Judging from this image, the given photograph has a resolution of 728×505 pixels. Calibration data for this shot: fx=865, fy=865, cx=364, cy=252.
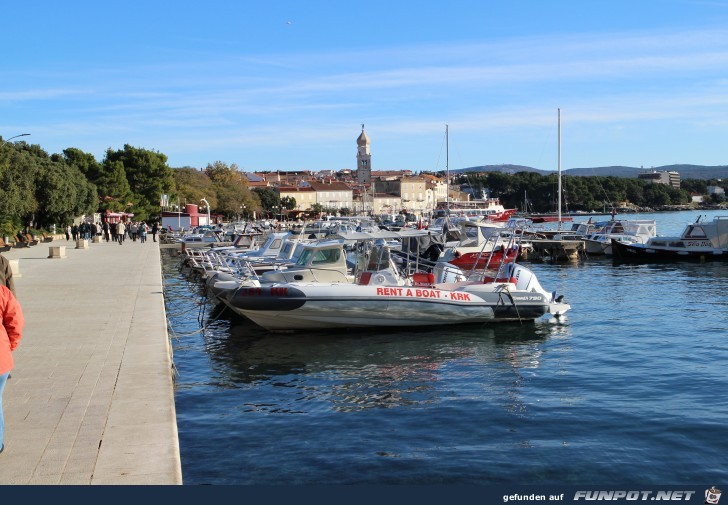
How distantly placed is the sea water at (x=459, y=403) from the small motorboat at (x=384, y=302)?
0.38 meters

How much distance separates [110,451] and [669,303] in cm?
2365

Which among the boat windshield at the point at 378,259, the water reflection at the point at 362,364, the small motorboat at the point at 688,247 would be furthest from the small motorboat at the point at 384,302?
the small motorboat at the point at 688,247

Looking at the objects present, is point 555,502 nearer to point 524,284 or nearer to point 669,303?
point 524,284

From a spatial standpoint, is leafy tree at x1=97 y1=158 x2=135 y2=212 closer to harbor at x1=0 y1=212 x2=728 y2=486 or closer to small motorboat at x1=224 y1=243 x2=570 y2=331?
harbor at x1=0 y1=212 x2=728 y2=486

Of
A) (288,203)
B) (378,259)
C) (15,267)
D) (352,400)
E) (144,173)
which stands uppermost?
(144,173)

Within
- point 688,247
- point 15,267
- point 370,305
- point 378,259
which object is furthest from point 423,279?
point 688,247

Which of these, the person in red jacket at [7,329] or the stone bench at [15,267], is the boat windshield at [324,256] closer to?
the stone bench at [15,267]

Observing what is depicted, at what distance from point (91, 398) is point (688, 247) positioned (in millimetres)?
44638

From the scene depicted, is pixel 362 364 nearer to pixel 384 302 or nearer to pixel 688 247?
pixel 384 302

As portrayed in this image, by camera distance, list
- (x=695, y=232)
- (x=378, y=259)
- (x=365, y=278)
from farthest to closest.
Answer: (x=695, y=232) → (x=378, y=259) → (x=365, y=278)

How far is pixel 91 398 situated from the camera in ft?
34.4

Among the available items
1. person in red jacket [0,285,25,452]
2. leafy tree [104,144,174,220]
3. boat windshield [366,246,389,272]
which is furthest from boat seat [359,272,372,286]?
leafy tree [104,144,174,220]

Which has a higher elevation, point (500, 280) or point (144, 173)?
point (144, 173)

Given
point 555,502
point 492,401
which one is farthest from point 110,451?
point 492,401
